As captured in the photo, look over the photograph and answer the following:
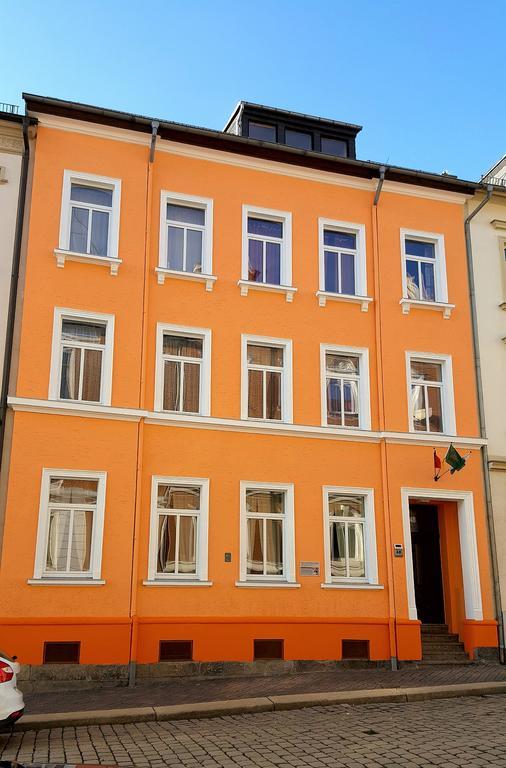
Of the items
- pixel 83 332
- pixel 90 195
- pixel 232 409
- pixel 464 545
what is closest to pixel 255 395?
pixel 232 409

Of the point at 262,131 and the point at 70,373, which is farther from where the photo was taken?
the point at 262,131

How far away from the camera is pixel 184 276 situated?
15.8 m

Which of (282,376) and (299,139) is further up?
(299,139)

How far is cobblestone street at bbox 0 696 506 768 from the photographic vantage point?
8.03 m

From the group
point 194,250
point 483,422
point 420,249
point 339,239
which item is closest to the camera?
point 194,250

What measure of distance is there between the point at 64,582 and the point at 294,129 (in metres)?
12.5

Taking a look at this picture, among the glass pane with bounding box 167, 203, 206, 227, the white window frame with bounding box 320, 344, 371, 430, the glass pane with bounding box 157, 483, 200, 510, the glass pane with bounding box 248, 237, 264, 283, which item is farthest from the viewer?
the glass pane with bounding box 248, 237, 264, 283

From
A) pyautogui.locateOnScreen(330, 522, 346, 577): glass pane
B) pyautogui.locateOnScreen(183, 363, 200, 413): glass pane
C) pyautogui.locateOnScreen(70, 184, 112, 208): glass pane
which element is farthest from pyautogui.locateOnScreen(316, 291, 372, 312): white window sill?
pyautogui.locateOnScreen(70, 184, 112, 208): glass pane

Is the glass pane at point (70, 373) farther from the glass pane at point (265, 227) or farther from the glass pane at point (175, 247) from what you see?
the glass pane at point (265, 227)

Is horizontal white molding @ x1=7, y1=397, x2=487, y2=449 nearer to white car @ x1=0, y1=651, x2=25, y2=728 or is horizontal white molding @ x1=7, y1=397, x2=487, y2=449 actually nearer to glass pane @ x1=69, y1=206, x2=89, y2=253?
glass pane @ x1=69, y1=206, x2=89, y2=253

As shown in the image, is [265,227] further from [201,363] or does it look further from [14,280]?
[14,280]

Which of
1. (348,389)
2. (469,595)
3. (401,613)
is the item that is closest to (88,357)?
(348,389)

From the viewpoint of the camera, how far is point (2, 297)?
14.5 meters

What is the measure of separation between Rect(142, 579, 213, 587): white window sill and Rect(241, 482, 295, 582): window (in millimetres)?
863
